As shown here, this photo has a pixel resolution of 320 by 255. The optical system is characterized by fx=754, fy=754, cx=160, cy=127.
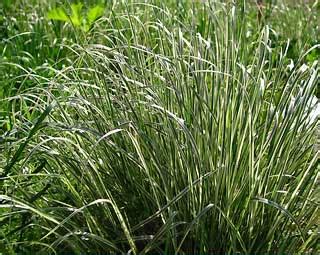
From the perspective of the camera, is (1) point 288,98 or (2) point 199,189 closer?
(2) point 199,189

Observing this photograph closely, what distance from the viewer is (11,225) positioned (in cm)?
286

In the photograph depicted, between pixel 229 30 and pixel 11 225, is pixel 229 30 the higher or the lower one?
the higher one

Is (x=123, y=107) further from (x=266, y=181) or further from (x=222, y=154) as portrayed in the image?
(x=266, y=181)

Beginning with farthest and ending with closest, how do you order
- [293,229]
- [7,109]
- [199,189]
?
[7,109] < [293,229] < [199,189]

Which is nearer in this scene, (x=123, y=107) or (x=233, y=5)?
(x=123, y=107)

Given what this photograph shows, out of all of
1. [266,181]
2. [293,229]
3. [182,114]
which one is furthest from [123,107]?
[293,229]

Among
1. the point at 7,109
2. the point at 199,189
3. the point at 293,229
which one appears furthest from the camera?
the point at 7,109

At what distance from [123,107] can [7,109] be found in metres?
1.15

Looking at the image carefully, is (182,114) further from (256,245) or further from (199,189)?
(256,245)

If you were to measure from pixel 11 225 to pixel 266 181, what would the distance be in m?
0.98

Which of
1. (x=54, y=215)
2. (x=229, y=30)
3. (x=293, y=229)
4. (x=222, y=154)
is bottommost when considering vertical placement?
(x=293, y=229)

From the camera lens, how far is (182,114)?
2.71 metres

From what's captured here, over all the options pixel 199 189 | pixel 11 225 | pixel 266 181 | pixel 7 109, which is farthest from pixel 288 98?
pixel 7 109

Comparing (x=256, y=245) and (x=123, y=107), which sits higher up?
(x=123, y=107)
